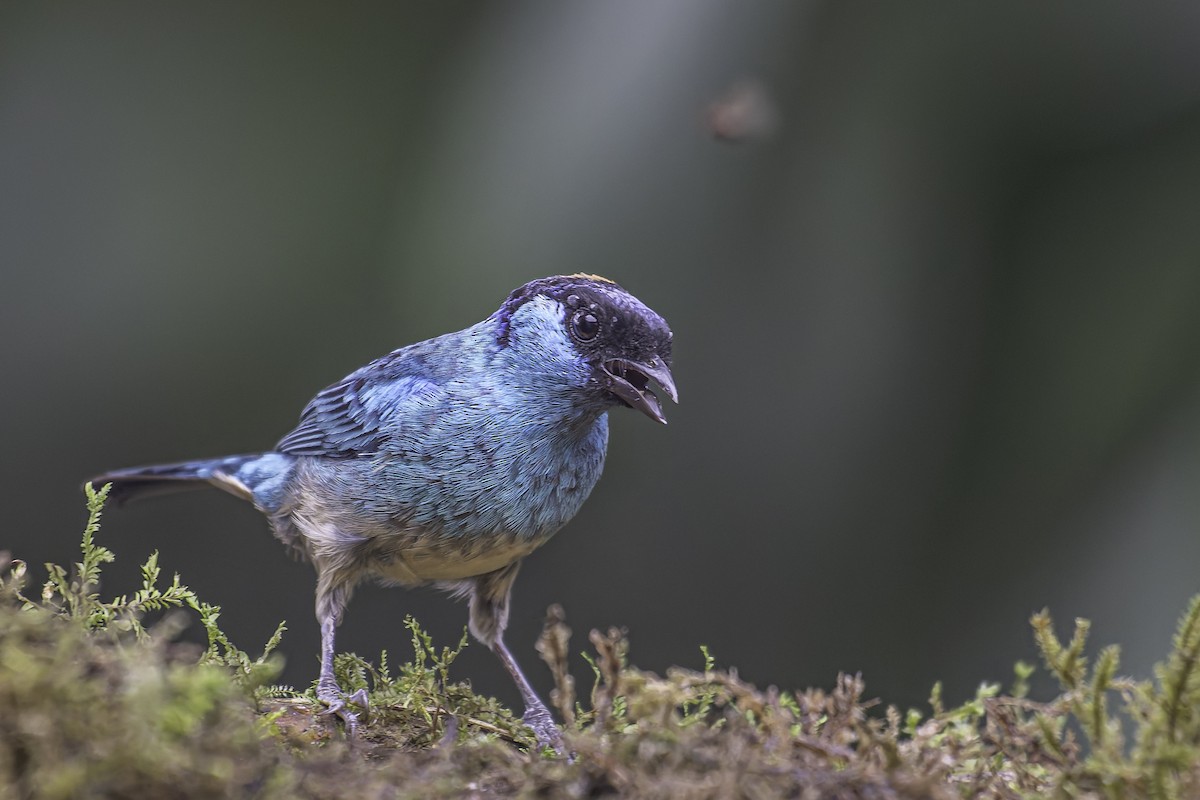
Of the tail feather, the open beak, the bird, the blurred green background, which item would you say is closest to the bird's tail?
the tail feather

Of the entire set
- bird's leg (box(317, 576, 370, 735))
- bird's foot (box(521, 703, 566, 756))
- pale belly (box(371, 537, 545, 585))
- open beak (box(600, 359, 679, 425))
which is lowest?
bird's foot (box(521, 703, 566, 756))

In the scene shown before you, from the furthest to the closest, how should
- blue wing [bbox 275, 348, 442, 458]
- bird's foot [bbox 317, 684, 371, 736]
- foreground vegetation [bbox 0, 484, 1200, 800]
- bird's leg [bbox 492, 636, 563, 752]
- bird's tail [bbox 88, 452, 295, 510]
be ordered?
1. bird's tail [bbox 88, 452, 295, 510]
2. blue wing [bbox 275, 348, 442, 458]
3. bird's leg [bbox 492, 636, 563, 752]
4. bird's foot [bbox 317, 684, 371, 736]
5. foreground vegetation [bbox 0, 484, 1200, 800]

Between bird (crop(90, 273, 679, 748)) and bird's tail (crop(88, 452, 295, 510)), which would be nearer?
bird (crop(90, 273, 679, 748))

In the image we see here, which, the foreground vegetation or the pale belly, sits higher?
the foreground vegetation

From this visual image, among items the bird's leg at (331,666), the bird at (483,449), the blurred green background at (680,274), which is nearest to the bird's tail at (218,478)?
the bird at (483,449)

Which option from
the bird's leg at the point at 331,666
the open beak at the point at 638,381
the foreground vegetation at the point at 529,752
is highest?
the open beak at the point at 638,381

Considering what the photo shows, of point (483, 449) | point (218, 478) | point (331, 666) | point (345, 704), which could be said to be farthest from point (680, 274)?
point (345, 704)

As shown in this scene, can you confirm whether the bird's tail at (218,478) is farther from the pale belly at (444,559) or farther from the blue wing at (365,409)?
the pale belly at (444,559)

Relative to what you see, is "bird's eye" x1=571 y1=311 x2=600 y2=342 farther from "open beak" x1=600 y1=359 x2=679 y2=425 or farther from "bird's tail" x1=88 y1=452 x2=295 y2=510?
"bird's tail" x1=88 y1=452 x2=295 y2=510
